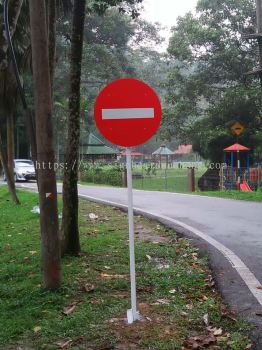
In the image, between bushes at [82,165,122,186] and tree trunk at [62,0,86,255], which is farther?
bushes at [82,165,122,186]

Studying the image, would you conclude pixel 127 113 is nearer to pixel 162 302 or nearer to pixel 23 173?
pixel 162 302

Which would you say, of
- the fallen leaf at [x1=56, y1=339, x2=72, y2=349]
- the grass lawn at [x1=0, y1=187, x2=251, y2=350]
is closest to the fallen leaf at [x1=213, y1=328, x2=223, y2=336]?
the grass lawn at [x1=0, y1=187, x2=251, y2=350]

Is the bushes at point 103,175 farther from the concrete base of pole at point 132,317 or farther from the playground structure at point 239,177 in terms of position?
the concrete base of pole at point 132,317

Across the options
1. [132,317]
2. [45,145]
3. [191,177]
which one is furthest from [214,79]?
[132,317]

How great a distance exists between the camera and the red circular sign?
475cm

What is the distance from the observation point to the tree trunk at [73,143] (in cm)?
693

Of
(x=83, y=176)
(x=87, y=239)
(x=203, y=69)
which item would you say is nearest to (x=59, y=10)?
(x=87, y=239)

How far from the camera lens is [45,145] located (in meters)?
5.30

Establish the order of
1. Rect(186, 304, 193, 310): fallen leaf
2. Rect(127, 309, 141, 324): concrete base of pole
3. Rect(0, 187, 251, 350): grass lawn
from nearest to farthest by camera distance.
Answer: Rect(0, 187, 251, 350): grass lawn → Rect(127, 309, 141, 324): concrete base of pole → Rect(186, 304, 193, 310): fallen leaf

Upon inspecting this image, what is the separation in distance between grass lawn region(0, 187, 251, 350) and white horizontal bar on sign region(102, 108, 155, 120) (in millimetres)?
1904

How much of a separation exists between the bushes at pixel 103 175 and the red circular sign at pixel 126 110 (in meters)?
25.9

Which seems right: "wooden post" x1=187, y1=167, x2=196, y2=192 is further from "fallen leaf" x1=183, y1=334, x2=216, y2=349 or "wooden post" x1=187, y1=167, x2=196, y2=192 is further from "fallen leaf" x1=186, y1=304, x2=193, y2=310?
"fallen leaf" x1=183, y1=334, x2=216, y2=349

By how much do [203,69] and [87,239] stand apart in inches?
920

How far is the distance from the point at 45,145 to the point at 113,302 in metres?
1.82
